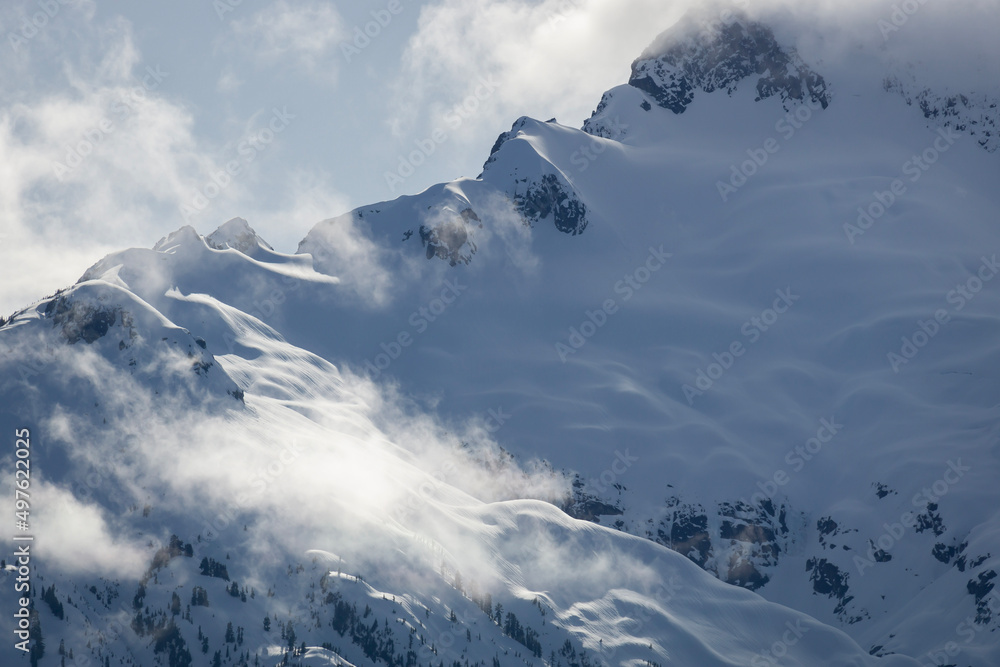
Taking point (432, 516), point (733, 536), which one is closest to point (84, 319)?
point (432, 516)

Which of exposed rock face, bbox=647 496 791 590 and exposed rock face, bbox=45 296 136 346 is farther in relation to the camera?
exposed rock face, bbox=647 496 791 590

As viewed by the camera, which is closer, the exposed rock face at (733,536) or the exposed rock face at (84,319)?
the exposed rock face at (84,319)

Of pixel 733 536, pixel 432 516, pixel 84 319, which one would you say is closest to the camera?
pixel 84 319

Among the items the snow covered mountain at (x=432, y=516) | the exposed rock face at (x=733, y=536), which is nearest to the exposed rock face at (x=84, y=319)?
the snow covered mountain at (x=432, y=516)

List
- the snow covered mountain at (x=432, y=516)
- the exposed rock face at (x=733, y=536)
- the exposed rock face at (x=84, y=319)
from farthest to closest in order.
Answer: the exposed rock face at (x=733, y=536) → the exposed rock face at (x=84, y=319) → the snow covered mountain at (x=432, y=516)

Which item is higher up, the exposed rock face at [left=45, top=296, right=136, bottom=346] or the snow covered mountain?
the exposed rock face at [left=45, top=296, right=136, bottom=346]

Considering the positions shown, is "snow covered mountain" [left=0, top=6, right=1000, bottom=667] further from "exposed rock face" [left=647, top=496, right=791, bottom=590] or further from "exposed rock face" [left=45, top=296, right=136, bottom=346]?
"exposed rock face" [left=647, top=496, right=791, bottom=590]

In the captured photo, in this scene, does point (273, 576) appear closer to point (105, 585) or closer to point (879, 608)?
point (105, 585)

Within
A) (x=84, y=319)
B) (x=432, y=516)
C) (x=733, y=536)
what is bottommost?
(x=733, y=536)

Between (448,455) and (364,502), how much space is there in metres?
52.5

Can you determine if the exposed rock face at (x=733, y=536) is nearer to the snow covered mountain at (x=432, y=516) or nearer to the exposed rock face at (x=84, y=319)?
the snow covered mountain at (x=432, y=516)

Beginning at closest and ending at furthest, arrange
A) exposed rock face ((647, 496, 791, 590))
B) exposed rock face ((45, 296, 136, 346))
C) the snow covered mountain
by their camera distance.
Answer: the snow covered mountain → exposed rock face ((45, 296, 136, 346)) → exposed rock face ((647, 496, 791, 590))

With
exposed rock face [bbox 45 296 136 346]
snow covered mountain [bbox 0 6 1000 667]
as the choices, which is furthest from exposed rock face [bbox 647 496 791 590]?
exposed rock face [bbox 45 296 136 346]

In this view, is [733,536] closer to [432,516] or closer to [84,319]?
[432,516]
